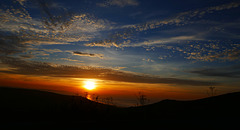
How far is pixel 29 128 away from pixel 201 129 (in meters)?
6.57

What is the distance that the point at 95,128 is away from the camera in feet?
17.9

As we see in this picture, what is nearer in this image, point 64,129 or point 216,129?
point 64,129

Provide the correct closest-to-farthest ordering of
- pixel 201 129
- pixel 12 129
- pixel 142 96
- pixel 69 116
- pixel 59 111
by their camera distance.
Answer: pixel 12 129, pixel 201 129, pixel 69 116, pixel 59 111, pixel 142 96

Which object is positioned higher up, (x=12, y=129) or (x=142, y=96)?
(x=142, y=96)

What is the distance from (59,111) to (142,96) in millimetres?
6297

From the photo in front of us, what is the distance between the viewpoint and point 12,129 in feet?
16.9

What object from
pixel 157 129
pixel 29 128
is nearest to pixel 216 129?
pixel 157 129

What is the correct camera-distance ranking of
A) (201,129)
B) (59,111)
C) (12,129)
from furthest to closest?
(59,111) → (201,129) → (12,129)

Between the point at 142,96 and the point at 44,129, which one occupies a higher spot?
the point at 142,96

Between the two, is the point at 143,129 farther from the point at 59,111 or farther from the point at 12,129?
the point at 59,111

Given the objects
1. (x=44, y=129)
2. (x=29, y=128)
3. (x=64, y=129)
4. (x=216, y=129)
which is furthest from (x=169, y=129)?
(x=29, y=128)

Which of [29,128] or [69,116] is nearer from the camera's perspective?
[29,128]

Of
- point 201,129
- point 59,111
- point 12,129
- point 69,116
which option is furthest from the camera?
point 59,111

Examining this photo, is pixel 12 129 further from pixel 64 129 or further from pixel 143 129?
pixel 143 129
